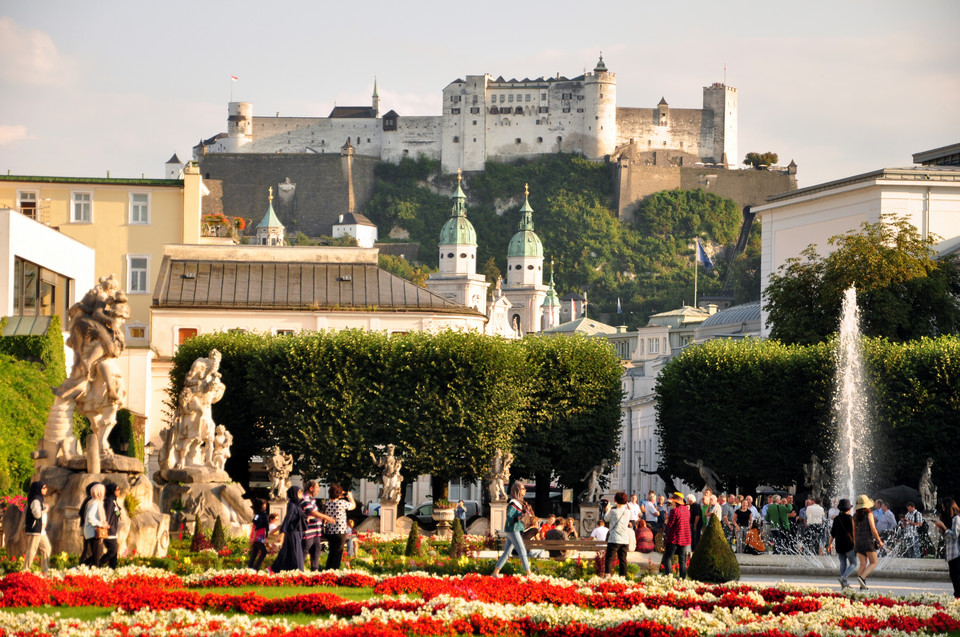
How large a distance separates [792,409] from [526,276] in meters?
140

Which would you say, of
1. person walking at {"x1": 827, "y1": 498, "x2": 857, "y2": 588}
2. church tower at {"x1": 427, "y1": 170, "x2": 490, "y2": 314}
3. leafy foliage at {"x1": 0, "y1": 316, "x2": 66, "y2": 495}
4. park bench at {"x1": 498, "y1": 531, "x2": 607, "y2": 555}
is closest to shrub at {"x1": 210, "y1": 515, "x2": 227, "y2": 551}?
park bench at {"x1": 498, "y1": 531, "x2": 607, "y2": 555}

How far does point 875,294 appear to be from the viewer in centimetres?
5209

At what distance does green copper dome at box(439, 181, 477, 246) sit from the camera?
184 meters

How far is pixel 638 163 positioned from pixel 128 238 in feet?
447

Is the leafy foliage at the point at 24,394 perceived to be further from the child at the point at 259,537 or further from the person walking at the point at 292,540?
the person walking at the point at 292,540

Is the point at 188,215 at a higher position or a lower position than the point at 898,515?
higher

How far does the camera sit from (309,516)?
21109 millimetres

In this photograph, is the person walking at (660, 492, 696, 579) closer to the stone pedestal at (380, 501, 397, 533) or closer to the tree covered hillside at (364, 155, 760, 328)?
the stone pedestal at (380, 501, 397, 533)

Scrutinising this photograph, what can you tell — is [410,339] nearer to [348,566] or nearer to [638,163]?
[348,566]

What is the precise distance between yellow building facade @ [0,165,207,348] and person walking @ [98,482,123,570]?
1555 inches

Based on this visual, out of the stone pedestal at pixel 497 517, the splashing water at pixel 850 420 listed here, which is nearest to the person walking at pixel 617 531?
the stone pedestal at pixel 497 517

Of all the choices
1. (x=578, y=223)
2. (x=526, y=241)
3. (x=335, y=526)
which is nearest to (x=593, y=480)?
(x=335, y=526)

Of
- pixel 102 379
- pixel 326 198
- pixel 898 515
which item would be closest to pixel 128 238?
pixel 898 515

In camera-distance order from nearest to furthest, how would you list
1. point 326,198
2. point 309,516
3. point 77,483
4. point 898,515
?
1. point 309,516
2. point 77,483
3. point 898,515
4. point 326,198
